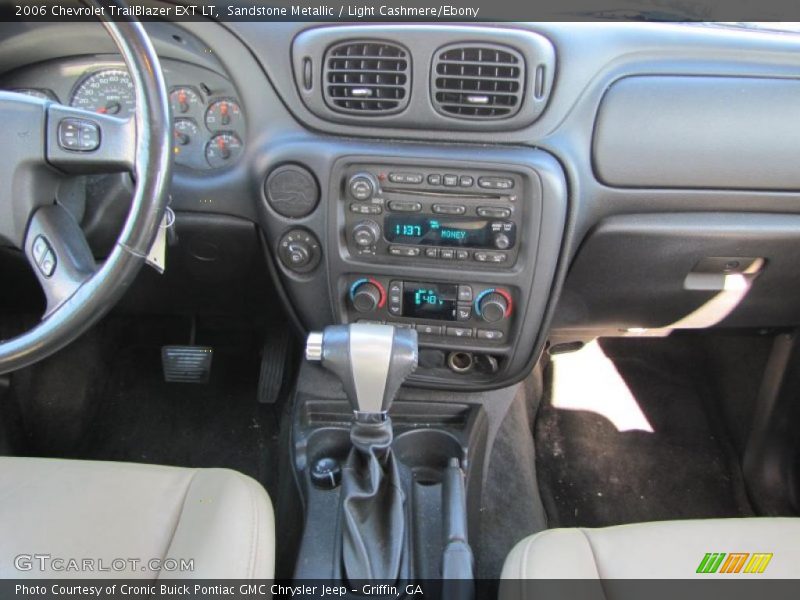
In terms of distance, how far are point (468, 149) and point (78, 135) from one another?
Result: 2.33 ft

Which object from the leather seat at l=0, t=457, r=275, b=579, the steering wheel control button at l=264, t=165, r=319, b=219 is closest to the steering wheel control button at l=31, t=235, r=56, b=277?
the leather seat at l=0, t=457, r=275, b=579

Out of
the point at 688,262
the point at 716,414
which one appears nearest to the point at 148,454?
the point at 688,262

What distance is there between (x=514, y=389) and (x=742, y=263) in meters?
0.64

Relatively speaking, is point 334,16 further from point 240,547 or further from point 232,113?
point 240,547

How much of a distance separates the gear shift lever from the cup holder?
0.34 m

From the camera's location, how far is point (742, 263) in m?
1.69

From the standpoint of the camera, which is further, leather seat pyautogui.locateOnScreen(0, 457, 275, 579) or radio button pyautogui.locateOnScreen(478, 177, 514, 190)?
radio button pyautogui.locateOnScreen(478, 177, 514, 190)

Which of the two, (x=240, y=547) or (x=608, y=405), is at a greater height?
(x=240, y=547)

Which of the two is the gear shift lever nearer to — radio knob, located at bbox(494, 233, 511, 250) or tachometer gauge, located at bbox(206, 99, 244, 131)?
radio knob, located at bbox(494, 233, 511, 250)

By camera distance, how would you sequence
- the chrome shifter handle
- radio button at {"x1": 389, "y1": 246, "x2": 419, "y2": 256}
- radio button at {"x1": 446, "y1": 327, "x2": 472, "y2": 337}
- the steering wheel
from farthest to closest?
radio button at {"x1": 446, "y1": 327, "x2": 472, "y2": 337}
radio button at {"x1": 389, "y1": 246, "x2": 419, "y2": 256}
the chrome shifter handle
the steering wheel

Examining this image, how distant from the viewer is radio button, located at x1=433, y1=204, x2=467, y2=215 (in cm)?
152

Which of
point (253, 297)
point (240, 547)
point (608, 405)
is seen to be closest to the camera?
point (240, 547)

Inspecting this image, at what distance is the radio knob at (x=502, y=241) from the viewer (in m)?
1.56

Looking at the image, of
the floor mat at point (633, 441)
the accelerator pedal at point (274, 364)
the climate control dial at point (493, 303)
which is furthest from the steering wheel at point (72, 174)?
the floor mat at point (633, 441)
